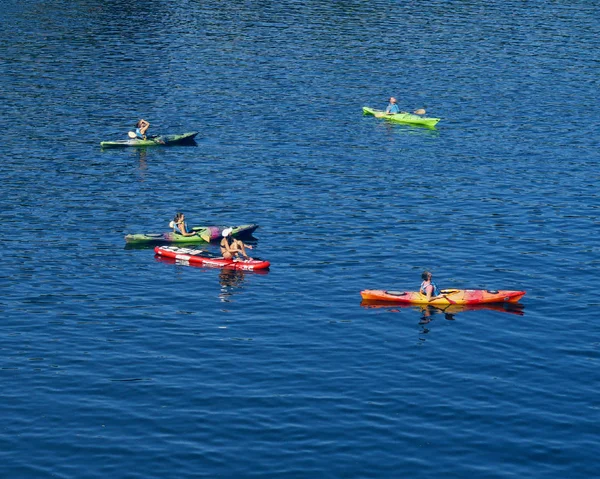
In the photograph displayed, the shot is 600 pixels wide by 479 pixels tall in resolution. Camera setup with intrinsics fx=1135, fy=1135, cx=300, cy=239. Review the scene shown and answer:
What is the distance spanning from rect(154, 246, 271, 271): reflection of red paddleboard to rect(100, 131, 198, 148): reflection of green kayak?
2425 cm

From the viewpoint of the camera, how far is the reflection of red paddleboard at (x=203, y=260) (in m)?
56.7

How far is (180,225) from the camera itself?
61000mm

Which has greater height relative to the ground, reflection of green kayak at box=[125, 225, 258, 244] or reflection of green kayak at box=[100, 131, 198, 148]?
reflection of green kayak at box=[100, 131, 198, 148]

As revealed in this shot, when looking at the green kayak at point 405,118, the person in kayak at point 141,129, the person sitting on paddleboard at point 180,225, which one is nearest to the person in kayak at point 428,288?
the person sitting on paddleboard at point 180,225

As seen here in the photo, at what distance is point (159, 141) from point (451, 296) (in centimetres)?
3725

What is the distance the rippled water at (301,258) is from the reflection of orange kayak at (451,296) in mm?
643

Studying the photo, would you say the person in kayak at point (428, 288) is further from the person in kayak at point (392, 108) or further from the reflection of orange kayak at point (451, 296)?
the person in kayak at point (392, 108)

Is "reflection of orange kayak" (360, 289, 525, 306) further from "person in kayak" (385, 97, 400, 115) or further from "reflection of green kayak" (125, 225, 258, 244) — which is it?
"person in kayak" (385, 97, 400, 115)

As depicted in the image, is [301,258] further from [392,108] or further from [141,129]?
[392,108]

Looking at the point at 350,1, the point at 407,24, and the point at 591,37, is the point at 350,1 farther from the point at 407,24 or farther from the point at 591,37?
the point at 591,37

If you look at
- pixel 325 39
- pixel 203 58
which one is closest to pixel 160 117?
pixel 203 58

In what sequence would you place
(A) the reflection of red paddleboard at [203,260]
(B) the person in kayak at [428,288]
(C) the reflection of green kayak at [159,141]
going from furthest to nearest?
(C) the reflection of green kayak at [159,141] < (A) the reflection of red paddleboard at [203,260] < (B) the person in kayak at [428,288]

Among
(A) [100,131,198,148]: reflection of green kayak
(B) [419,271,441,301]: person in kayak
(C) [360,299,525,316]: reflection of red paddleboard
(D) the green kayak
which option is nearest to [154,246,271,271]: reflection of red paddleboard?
(C) [360,299,525,316]: reflection of red paddleboard

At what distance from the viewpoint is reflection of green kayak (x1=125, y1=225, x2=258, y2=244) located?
2367 inches
